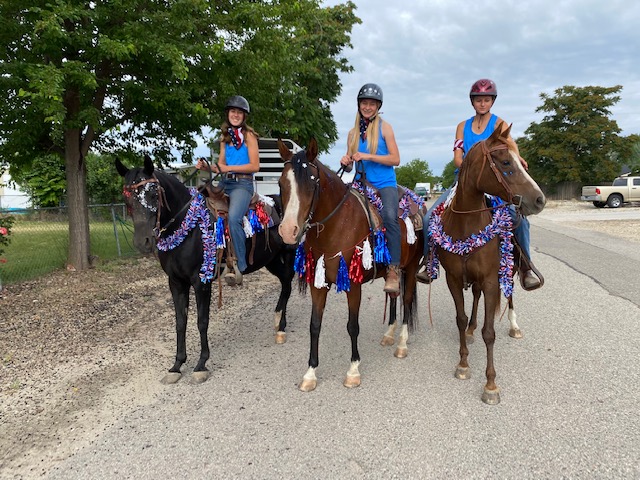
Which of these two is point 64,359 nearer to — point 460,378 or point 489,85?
point 460,378

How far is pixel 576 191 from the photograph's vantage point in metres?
37.9

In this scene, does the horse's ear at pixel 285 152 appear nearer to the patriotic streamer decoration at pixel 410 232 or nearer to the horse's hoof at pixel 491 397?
the patriotic streamer decoration at pixel 410 232

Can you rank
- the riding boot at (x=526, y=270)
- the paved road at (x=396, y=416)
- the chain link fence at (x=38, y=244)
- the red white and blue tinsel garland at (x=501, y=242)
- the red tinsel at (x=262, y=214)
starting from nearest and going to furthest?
the paved road at (x=396, y=416) → the red white and blue tinsel garland at (x=501, y=242) → the riding boot at (x=526, y=270) → the red tinsel at (x=262, y=214) → the chain link fence at (x=38, y=244)

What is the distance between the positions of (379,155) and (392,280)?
1277 millimetres

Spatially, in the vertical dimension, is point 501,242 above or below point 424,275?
above

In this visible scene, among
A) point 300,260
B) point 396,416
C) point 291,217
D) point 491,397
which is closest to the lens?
point 291,217

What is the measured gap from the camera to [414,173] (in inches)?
4038

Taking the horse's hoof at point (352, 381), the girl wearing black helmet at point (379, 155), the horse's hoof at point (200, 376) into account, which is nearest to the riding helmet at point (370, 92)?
the girl wearing black helmet at point (379, 155)

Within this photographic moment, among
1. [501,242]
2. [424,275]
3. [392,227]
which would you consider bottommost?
[424,275]

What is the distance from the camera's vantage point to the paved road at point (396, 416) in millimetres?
2619

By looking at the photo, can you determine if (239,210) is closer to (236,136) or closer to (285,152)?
(236,136)

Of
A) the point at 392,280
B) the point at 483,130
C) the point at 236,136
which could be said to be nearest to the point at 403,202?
the point at 392,280

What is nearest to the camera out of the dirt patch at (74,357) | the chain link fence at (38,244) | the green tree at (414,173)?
the dirt patch at (74,357)

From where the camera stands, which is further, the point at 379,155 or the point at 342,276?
the point at 379,155
